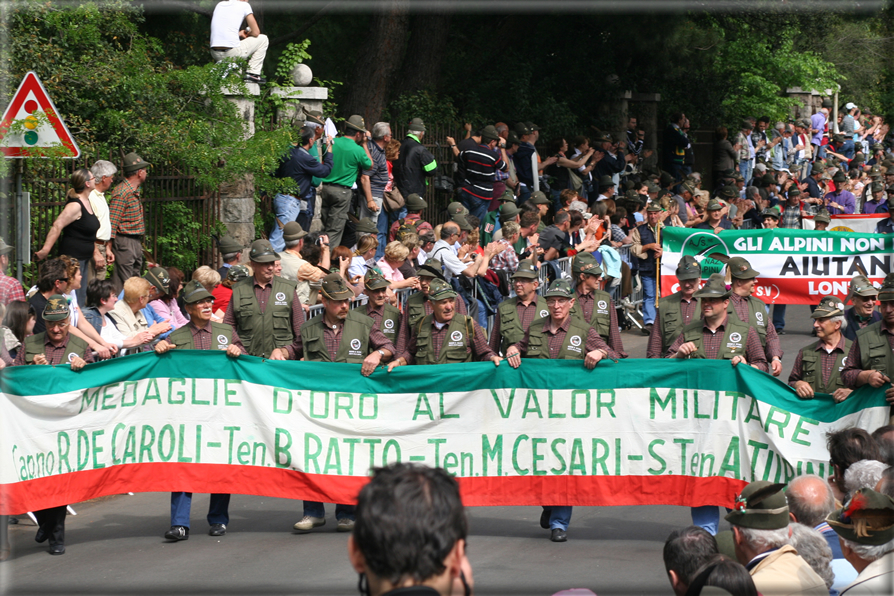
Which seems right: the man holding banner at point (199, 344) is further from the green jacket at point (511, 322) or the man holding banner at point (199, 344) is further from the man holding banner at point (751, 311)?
the man holding banner at point (751, 311)

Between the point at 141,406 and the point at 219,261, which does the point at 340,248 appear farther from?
the point at 141,406

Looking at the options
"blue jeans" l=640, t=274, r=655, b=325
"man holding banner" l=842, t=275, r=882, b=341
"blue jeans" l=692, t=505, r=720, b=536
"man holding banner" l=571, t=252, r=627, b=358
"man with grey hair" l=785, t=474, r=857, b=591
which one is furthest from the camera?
"blue jeans" l=640, t=274, r=655, b=325

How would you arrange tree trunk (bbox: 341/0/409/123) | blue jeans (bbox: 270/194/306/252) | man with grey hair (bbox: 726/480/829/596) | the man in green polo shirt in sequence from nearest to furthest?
1. man with grey hair (bbox: 726/480/829/596)
2. blue jeans (bbox: 270/194/306/252)
3. the man in green polo shirt
4. tree trunk (bbox: 341/0/409/123)

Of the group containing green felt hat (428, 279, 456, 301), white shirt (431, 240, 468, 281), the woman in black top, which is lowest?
green felt hat (428, 279, 456, 301)

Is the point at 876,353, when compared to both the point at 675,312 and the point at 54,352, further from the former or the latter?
the point at 54,352

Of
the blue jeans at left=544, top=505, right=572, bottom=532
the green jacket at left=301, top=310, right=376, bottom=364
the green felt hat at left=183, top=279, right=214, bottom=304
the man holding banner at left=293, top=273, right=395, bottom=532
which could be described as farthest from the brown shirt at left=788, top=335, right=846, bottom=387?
the green felt hat at left=183, top=279, right=214, bottom=304

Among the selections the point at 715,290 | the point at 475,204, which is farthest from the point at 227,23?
the point at 715,290

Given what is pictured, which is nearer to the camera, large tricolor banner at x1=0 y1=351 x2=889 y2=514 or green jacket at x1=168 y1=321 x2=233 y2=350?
large tricolor banner at x1=0 y1=351 x2=889 y2=514

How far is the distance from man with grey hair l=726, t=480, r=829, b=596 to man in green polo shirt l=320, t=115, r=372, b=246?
10.9 m

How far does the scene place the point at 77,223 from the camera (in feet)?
38.7

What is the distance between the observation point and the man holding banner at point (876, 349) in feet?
27.8

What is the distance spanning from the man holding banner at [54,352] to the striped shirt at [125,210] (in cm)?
386

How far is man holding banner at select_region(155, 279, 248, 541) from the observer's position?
28.8 ft

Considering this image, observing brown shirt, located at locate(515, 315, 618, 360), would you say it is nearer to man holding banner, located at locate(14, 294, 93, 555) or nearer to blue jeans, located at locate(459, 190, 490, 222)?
man holding banner, located at locate(14, 294, 93, 555)
